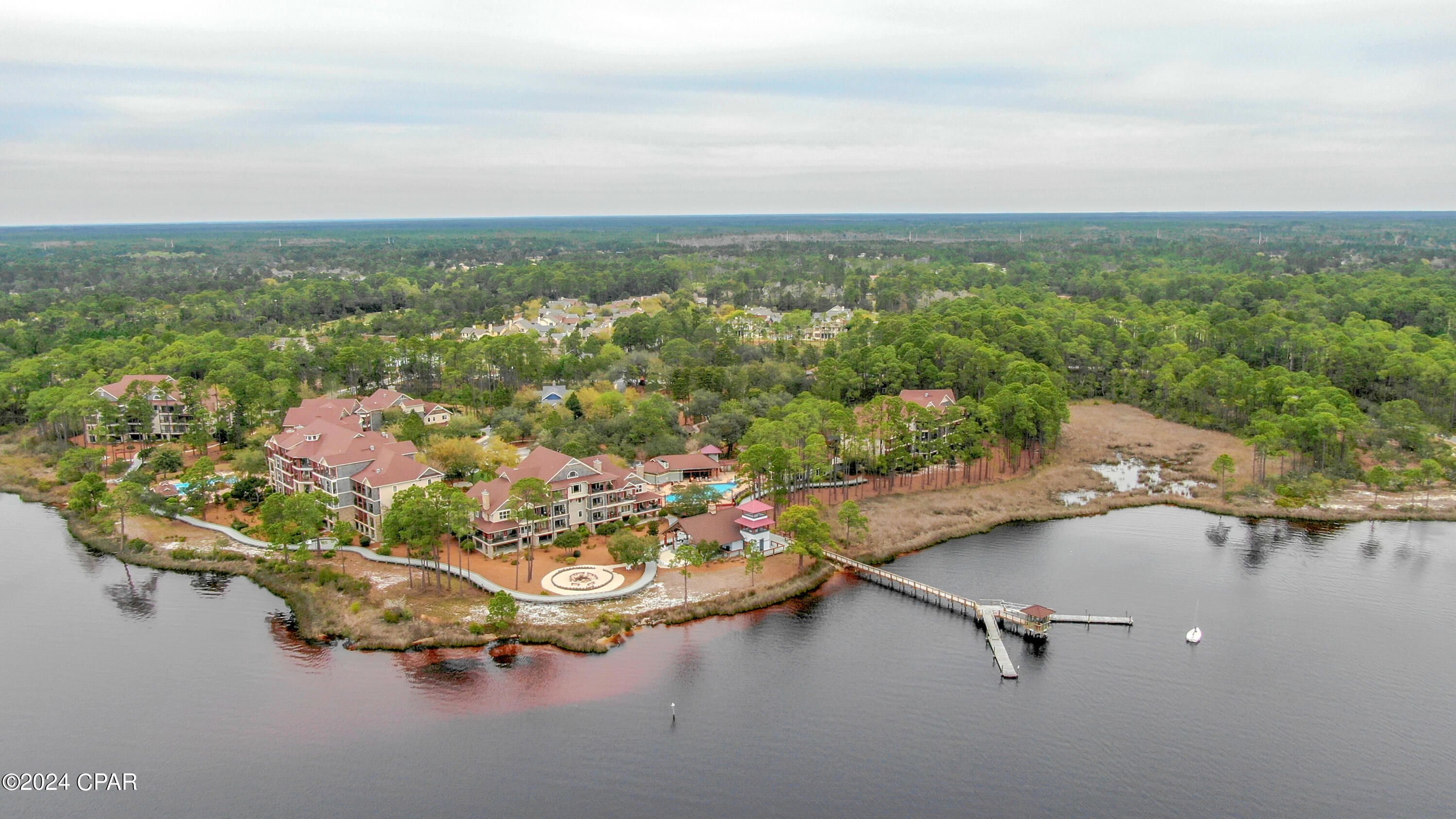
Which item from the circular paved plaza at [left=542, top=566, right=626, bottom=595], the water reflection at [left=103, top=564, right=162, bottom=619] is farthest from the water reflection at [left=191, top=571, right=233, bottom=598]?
the circular paved plaza at [left=542, top=566, right=626, bottom=595]

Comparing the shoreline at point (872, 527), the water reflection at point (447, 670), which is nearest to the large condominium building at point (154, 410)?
the shoreline at point (872, 527)

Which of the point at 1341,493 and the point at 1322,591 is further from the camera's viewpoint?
the point at 1341,493

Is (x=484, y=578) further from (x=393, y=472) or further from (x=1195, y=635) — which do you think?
(x=1195, y=635)

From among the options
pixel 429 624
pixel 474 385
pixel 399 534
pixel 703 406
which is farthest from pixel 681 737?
pixel 474 385

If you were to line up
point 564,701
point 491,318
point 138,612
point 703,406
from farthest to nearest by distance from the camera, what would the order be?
1. point 491,318
2. point 703,406
3. point 138,612
4. point 564,701

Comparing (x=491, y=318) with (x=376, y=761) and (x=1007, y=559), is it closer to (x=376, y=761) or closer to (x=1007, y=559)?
(x=1007, y=559)

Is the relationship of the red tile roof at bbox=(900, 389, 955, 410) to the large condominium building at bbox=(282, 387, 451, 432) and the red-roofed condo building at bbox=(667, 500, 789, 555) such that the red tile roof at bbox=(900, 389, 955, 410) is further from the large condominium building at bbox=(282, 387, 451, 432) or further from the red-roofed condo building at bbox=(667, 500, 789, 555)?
the large condominium building at bbox=(282, 387, 451, 432)

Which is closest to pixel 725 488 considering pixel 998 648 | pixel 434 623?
pixel 434 623
